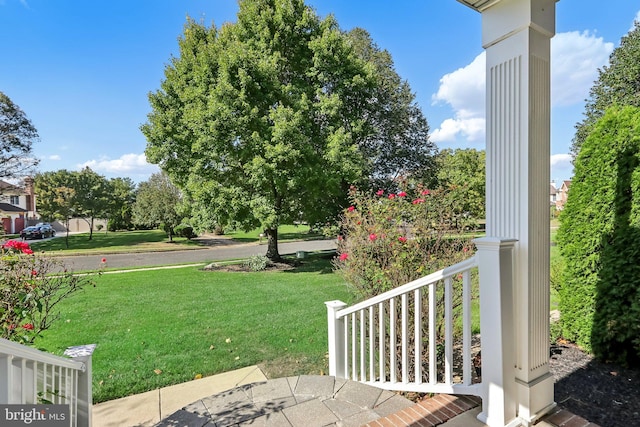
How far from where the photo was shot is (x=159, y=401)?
10.1 ft

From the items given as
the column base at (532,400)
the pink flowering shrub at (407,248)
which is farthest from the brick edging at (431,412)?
the pink flowering shrub at (407,248)

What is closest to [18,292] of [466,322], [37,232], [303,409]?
[303,409]

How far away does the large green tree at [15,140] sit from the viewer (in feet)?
55.4

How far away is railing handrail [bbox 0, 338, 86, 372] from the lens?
133 cm

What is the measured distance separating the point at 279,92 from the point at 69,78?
5.73m

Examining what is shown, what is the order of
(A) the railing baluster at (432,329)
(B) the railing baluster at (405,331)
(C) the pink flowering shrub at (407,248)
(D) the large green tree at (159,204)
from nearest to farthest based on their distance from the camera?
(A) the railing baluster at (432,329), (B) the railing baluster at (405,331), (C) the pink flowering shrub at (407,248), (D) the large green tree at (159,204)

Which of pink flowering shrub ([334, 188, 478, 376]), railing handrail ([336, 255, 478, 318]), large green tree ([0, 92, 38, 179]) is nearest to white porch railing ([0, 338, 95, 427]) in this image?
railing handrail ([336, 255, 478, 318])

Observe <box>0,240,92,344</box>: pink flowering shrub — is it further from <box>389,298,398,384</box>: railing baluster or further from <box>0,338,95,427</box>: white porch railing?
<box>389,298,398,384</box>: railing baluster

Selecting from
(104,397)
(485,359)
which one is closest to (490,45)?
(485,359)

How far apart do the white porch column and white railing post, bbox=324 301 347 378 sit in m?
1.50

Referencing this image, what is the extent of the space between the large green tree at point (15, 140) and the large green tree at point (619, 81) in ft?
91.7

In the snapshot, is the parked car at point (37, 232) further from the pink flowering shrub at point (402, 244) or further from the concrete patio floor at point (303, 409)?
the pink flowering shrub at point (402, 244)

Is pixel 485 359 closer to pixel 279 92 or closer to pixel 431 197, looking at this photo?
pixel 431 197

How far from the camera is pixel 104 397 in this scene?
3145 millimetres
